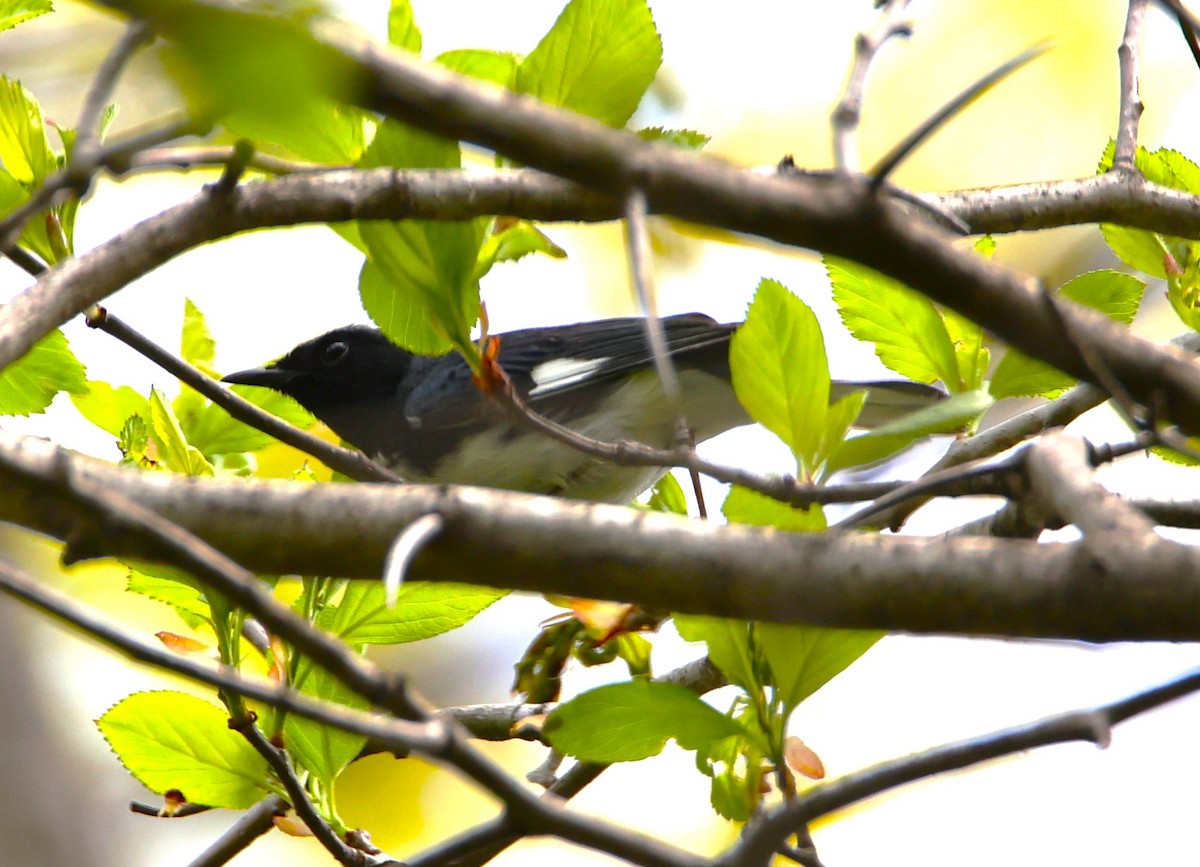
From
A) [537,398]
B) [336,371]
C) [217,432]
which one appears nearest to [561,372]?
[537,398]

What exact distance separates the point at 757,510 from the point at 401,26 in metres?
0.80

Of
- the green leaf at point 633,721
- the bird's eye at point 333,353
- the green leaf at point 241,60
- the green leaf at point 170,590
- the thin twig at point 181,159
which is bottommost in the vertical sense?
the green leaf at point 633,721

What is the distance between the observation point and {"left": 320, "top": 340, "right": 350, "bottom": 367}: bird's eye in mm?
4043

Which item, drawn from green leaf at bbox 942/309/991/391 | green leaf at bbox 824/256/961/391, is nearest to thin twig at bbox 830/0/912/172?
green leaf at bbox 824/256/961/391

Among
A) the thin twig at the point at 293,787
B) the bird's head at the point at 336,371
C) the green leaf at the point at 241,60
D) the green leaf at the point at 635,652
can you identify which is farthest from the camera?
the bird's head at the point at 336,371

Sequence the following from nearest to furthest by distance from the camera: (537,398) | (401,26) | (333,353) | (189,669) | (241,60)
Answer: (241,60) < (189,669) < (401,26) < (537,398) < (333,353)

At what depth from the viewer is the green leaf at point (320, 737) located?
176 centimetres

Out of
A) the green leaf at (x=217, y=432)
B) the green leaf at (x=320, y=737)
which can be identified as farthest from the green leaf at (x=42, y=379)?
the green leaf at (x=320, y=737)

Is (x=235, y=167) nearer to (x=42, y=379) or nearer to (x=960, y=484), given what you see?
(x=42, y=379)

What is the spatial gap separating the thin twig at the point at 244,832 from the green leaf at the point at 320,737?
0.44ft

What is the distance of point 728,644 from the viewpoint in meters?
1.50

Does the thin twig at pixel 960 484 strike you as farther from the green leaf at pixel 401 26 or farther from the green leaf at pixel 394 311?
the green leaf at pixel 401 26

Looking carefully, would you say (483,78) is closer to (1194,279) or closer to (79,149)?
(79,149)

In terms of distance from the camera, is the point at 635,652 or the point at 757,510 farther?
the point at 635,652
